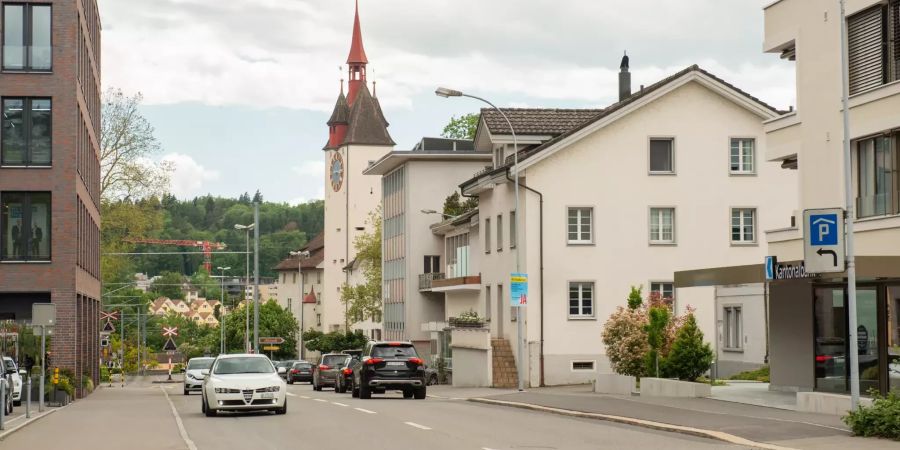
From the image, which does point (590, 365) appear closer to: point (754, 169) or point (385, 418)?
point (754, 169)

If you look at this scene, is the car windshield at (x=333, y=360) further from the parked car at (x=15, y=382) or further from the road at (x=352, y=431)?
the road at (x=352, y=431)

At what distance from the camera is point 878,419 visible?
778 inches

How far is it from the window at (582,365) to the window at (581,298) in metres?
1.84

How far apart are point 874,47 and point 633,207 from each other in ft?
73.9

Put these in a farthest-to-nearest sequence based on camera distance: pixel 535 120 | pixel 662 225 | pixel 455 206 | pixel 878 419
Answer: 1. pixel 455 206
2. pixel 535 120
3. pixel 662 225
4. pixel 878 419

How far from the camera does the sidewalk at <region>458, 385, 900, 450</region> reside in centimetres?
1970

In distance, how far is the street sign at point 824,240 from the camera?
69.7 ft

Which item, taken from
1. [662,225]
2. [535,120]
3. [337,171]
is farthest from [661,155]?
[337,171]

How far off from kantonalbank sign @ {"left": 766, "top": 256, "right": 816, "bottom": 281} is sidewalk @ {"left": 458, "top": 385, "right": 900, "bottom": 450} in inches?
118

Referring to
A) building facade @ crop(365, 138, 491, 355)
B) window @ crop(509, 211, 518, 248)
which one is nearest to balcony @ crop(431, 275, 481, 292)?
building facade @ crop(365, 138, 491, 355)

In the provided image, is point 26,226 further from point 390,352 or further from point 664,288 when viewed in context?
point 664,288

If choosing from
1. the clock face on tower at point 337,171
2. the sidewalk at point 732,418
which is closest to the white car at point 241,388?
the sidewalk at point 732,418

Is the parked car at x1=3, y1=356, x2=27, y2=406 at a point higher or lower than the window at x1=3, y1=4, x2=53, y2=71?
lower

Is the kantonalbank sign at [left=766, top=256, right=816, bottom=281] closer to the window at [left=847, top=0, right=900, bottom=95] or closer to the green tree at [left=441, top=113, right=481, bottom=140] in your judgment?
the window at [left=847, top=0, right=900, bottom=95]
